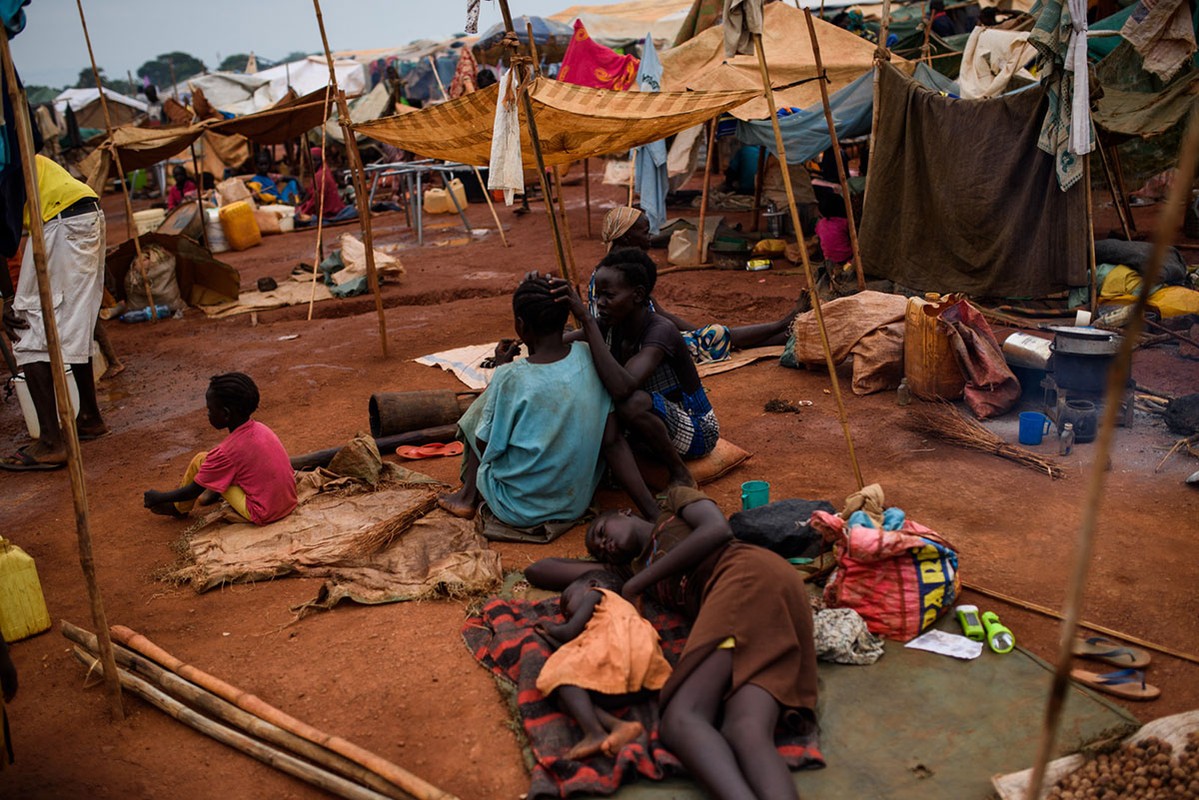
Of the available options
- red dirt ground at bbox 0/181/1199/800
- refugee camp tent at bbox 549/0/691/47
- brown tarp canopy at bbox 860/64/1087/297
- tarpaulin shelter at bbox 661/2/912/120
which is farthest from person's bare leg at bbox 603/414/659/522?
refugee camp tent at bbox 549/0/691/47

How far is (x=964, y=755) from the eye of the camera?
251 cm

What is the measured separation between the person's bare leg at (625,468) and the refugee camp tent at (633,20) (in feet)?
55.4

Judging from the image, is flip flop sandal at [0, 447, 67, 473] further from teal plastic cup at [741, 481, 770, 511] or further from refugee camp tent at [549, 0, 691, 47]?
refugee camp tent at [549, 0, 691, 47]

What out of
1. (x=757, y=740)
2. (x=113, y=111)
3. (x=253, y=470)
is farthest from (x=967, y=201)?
(x=113, y=111)

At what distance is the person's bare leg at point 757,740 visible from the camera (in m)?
2.22

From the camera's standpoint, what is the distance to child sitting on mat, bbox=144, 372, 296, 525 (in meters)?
4.10

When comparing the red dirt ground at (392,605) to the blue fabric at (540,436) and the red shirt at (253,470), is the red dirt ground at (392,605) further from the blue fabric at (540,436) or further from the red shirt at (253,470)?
the red shirt at (253,470)

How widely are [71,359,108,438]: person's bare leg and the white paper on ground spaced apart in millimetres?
4948

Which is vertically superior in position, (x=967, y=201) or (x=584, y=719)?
(x=967, y=201)

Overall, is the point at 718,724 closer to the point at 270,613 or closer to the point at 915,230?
the point at 270,613

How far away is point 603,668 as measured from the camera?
270cm

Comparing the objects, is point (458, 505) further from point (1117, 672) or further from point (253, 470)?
point (1117, 672)

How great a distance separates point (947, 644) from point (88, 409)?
17.2 ft

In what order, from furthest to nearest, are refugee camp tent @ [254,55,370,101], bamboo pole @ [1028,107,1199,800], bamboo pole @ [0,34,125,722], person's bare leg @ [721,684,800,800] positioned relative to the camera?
1. refugee camp tent @ [254,55,370,101]
2. bamboo pole @ [0,34,125,722]
3. person's bare leg @ [721,684,800,800]
4. bamboo pole @ [1028,107,1199,800]
